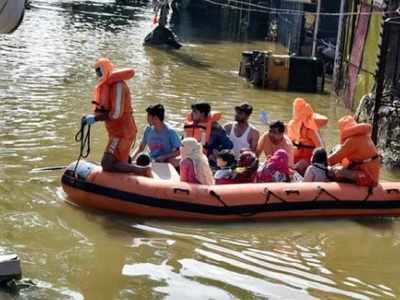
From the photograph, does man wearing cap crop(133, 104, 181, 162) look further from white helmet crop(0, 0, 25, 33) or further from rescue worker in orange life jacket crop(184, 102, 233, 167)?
white helmet crop(0, 0, 25, 33)

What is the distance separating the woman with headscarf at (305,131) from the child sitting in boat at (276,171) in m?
0.76

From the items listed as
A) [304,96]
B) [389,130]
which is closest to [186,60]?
[304,96]

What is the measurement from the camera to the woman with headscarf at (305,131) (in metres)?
10.3

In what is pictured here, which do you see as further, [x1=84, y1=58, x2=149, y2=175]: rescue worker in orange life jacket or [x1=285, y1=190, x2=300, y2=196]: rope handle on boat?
[x1=285, y1=190, x2=300, y2=196]: rope handle on boat

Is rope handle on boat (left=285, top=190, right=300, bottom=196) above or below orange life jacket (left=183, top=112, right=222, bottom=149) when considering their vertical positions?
below

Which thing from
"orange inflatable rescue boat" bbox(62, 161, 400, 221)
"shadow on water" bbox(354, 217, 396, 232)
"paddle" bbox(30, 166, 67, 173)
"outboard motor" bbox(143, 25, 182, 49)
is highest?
"outboard motor" bbox(143, 25, 182, 49)

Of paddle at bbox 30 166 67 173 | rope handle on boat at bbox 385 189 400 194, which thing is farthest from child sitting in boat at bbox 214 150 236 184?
paddle at bbox 30 166 67 173

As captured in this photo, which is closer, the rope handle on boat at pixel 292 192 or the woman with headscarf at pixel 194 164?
the woman with headscarf at pixel 194 164

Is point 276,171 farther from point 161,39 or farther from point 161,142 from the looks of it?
point 161,39

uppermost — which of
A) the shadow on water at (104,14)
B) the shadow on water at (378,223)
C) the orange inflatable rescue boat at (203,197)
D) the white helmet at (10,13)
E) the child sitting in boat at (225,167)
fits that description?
the white helmet at (10,13)

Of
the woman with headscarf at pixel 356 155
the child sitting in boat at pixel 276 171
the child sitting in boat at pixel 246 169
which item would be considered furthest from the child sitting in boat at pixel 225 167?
the woman with headscarf at pixel 356 155

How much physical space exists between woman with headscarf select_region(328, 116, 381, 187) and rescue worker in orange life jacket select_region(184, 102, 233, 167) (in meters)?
1.44

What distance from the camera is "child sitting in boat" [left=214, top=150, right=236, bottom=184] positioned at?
31.5 feet

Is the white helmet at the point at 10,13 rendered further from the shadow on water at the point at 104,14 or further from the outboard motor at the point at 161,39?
the shadow on water at the point at 104,14
